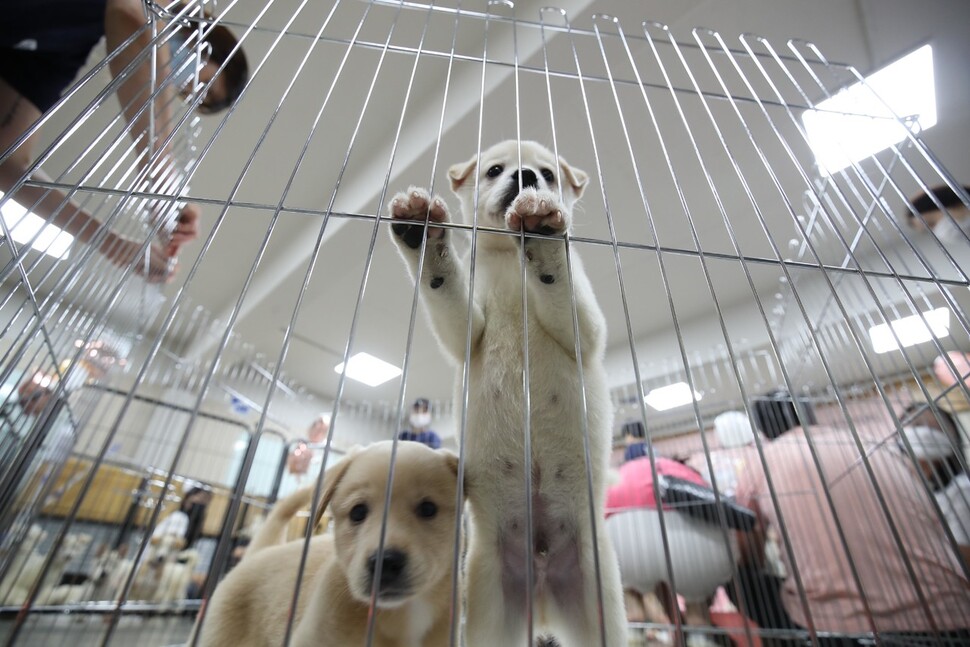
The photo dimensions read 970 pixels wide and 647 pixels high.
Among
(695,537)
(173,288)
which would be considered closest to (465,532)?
(695,537)

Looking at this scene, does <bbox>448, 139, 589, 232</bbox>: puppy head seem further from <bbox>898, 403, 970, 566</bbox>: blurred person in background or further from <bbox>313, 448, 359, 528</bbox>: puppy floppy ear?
<bbox>898, 403, 970, 566</bbox>: blurred person in background

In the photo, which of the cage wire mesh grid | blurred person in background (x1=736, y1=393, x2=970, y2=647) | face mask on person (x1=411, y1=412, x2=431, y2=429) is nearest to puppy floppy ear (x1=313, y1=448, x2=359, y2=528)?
the cage wire mesh grid

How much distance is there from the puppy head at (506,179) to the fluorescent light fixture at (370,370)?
220 centimetres

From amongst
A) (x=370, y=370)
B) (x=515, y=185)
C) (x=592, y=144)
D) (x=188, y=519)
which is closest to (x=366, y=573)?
(x=515, y=185)

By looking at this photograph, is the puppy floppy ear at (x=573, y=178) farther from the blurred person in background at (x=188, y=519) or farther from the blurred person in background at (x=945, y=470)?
the blurred person in background at (x=188, y=519)

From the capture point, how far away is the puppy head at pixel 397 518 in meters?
0.59

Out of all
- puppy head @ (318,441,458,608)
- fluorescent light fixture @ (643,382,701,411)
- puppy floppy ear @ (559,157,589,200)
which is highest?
fluorescent light fixture @ (643,382,701,411)

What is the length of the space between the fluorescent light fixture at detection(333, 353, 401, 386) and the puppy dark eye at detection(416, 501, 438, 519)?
8.52 ft

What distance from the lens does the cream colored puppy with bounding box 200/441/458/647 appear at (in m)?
0.60

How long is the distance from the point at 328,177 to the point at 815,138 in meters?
2.36

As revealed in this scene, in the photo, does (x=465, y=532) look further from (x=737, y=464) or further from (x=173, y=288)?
(x=173, y=288)

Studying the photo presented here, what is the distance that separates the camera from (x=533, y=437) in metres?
0.79

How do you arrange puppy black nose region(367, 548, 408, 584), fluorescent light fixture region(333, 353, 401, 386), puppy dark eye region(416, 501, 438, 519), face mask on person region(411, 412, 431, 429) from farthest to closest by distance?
fluorescent light fixture region(333, 353, 401, 386), face mask on person region(411, 412, 431, 429), puppy dark eye region(416, 501, 438, 519), puppy black nose region(367, 548, 408, 584)

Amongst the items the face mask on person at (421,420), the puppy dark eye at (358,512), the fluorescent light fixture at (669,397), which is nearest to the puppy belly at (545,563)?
the puppy dark eye at (358,512)
